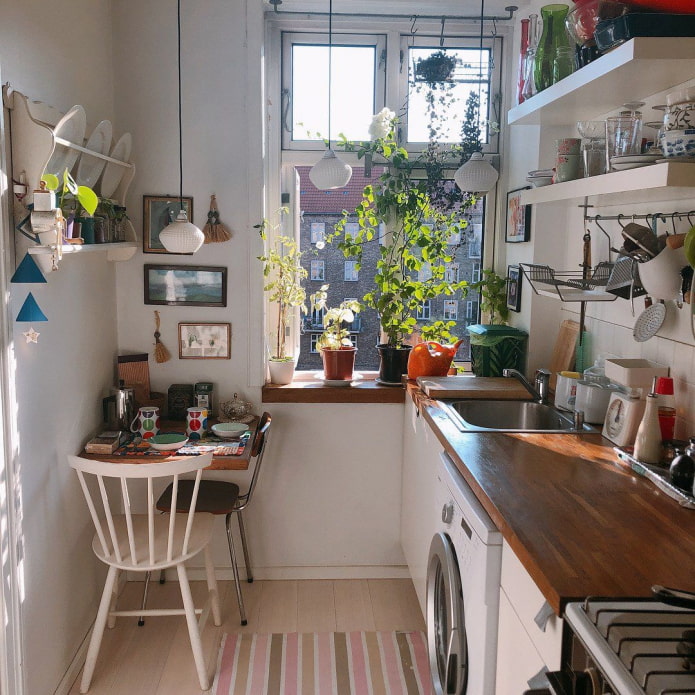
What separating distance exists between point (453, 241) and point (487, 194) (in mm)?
283

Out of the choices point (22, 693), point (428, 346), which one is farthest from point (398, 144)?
point (22, 693)

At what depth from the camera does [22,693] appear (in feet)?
7.34

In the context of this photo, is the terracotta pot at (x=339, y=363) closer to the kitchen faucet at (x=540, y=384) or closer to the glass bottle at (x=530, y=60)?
the kitchen faucet at (x=540, y=384)

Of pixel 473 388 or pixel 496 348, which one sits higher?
pixel 496 348

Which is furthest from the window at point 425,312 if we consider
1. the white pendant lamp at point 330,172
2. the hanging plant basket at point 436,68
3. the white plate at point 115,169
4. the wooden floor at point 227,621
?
Answer: the white plate at point 115,169

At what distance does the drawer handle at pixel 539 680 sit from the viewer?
142 cm

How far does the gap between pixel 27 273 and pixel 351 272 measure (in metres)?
1.75

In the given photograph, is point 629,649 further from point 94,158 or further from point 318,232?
point 318,232

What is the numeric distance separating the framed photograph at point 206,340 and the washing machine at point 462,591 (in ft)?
4.23

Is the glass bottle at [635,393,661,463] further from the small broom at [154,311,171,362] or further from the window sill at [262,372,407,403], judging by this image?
the small broom at [154,311,171,362]

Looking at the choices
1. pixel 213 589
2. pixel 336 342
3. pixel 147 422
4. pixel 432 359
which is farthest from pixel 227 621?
pixel 432 359

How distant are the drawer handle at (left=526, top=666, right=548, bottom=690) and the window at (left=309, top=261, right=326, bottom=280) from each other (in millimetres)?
2380

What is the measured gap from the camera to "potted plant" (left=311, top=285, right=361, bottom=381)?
133 inches

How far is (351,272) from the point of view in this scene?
11.7 ft
